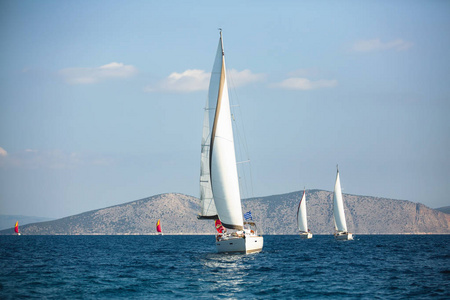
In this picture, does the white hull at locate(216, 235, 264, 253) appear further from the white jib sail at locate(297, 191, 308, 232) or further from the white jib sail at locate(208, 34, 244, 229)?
the white jib sail at locate(297, 191, 308, 232)

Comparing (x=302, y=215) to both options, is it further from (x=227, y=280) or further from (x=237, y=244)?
(x=227, y=280)

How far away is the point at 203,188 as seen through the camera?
5331cm

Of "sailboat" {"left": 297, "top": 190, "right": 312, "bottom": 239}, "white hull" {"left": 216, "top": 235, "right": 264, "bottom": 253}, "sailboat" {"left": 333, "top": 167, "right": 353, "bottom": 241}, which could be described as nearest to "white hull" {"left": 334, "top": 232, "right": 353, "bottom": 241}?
"sailboat" {"left": 333, "top": 167, "right": 353, "bottom": 241}

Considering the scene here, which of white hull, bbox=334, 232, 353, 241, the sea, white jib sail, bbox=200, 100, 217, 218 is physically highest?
white jib sail, bbox=200, 100, 217, 218

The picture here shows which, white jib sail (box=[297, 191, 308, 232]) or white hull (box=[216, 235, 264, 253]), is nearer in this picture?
white hull (box=[216, 235, 264, 253])

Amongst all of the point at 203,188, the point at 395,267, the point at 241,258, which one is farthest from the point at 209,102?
the point at 395,267

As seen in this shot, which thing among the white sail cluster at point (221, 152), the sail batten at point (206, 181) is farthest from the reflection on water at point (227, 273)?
the sail batten at point (206, 181)

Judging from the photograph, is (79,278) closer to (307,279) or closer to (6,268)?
(6,268)

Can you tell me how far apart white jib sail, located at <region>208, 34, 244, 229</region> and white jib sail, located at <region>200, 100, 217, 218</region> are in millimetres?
1573

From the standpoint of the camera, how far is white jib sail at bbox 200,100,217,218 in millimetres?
51438

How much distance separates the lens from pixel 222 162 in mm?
49344

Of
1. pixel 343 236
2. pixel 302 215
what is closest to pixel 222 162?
pixel 343 236

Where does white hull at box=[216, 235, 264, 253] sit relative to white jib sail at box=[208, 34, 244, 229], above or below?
below

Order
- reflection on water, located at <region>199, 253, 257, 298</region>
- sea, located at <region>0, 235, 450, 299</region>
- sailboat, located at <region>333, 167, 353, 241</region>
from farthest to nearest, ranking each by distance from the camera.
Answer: sailboat, located at <region>333, 167, 353, 241</region> < reflection on water, located at <region>199, 253, 257, 298</region> < sea, located at <region>0, 235, 450, 299</region>
